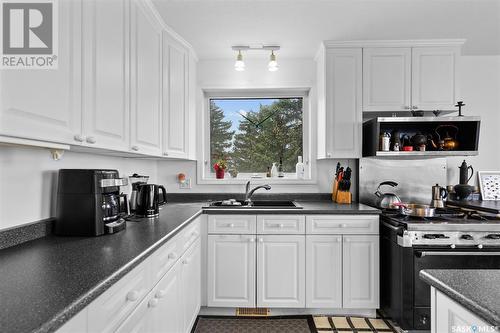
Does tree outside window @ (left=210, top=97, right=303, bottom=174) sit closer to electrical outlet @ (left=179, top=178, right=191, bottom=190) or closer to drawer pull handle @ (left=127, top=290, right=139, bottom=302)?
electrical outlet @ (left=179, top=178, right=191, bottom=190)

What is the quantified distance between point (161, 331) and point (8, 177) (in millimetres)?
995

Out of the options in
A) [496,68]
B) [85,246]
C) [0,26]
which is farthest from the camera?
[496,68]

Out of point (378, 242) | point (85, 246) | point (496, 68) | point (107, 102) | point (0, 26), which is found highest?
point (496, 68)

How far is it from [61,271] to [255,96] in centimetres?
255

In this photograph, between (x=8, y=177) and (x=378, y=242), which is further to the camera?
(x=378, y=242)

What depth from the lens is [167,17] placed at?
221 cm

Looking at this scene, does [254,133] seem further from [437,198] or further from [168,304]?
[168,304]

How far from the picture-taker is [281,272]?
2348 millimetres

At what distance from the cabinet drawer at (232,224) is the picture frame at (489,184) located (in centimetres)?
236

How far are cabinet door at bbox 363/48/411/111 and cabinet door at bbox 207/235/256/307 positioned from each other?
1.74m

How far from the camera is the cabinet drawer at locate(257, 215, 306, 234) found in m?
2.36

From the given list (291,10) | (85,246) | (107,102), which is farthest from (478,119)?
(85,246)

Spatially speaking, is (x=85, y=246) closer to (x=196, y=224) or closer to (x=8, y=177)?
(x=8, y=177)

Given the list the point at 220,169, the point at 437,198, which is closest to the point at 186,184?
the point at 220,169
